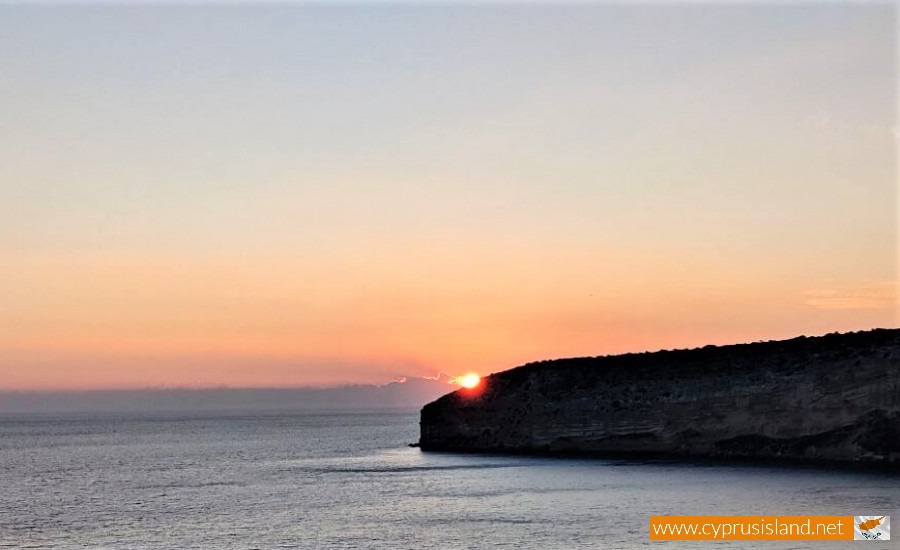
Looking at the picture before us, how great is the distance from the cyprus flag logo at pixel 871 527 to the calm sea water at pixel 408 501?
2.55 meters

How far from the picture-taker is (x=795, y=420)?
8825 cm

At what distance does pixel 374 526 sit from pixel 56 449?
364ft

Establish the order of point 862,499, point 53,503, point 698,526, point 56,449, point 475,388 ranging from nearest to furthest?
point 698,526, point 862,499, point 53,503, point 475,388, point 56,449

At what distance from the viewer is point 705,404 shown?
311 feet

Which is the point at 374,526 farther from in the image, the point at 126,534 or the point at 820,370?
the point at 820,370

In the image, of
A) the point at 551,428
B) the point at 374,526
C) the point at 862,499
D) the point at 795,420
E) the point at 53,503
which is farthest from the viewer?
the point at 551,428

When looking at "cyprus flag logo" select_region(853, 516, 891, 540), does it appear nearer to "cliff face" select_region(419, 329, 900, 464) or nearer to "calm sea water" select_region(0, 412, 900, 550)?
"calm sea water" select_region(0, 412, 900, 550)

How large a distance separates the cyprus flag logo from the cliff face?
34.2 meters

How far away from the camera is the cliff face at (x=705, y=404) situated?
8488 centimetres

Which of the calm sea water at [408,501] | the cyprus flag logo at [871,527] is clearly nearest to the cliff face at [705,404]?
the calm sea water at [408,501]

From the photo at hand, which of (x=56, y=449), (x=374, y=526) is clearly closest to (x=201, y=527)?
(x=374, y=526)

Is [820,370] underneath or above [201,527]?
above

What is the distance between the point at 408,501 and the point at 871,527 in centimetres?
2852

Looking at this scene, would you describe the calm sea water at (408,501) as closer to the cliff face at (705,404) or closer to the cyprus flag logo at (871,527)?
the cyprus flag logo at (871,527)
